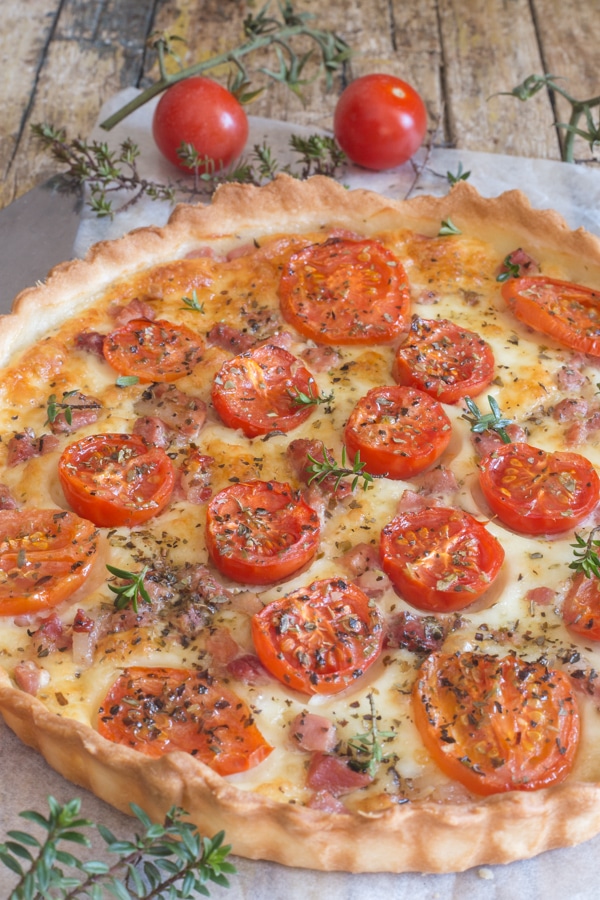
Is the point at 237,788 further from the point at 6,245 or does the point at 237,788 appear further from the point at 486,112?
the point at 486,112

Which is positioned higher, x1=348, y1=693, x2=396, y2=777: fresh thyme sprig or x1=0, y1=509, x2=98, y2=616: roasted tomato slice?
x1=0, y1=509, x2=98, y2=616: roasted tomato slice

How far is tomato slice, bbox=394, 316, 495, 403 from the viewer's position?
430 cm

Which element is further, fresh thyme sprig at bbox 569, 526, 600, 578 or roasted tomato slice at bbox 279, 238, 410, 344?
roasted tomato slice at bbox 279, 238, 410, 344

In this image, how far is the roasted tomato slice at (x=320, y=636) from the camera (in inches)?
133

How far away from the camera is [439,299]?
4.78 metres

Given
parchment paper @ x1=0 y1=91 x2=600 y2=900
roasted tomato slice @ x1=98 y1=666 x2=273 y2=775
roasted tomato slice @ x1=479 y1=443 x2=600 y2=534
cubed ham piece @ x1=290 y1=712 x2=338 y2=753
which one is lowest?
parchment paper @ x1=0 y1=91 x2=600 y2=900

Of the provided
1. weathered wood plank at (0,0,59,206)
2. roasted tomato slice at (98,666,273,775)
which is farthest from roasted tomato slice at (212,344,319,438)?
weathered wood plank at (0,0,59,206)

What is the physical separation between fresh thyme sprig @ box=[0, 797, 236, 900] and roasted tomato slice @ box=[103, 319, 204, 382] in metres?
1.91

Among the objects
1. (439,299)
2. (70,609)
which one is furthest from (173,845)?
(439,299)

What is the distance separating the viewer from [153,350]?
450 cm

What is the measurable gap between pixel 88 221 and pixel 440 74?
2809mm

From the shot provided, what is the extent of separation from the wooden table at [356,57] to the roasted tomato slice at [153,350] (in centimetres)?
215

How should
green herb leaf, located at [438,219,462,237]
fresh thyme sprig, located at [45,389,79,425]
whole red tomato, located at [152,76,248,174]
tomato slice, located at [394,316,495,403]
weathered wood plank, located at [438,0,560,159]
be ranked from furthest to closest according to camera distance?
weathered wood plank, located at [438,0,560,159]
whole red tomato, located at [152,76,248,174]
green herb leaf, located at [438,219,462,237]
tomato slice, located at [394,316,495,403]
fresh thyme sprig, located at [45,389,79,425]

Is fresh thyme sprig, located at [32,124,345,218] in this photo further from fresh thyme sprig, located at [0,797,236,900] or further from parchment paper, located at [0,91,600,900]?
fresh thyme sprig, located at [0,797,236,900]
